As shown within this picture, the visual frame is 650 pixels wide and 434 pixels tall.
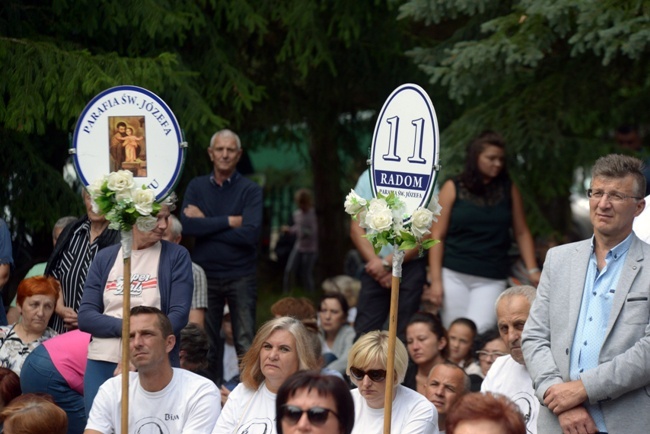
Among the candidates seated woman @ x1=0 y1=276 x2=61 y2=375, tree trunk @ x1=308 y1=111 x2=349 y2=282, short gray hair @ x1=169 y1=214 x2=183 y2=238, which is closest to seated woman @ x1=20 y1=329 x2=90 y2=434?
seated woman @ x1=0 y1=276 x2=61 y2=375

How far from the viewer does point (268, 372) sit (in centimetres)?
677

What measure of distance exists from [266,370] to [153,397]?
0.64m

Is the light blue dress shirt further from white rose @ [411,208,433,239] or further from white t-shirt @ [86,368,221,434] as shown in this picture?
white t-shirt @ [86,368,221,434]

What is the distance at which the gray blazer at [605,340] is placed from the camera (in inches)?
224

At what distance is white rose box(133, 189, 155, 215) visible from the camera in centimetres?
658

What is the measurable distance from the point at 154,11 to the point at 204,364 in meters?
2.96

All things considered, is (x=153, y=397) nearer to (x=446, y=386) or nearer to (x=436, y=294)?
(x=446, y=386)

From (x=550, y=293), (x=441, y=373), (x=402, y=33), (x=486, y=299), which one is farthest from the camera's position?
(x=402, y=33)

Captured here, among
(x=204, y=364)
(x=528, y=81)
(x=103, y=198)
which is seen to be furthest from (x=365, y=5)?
(x=103, y=198)

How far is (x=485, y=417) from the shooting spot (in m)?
4.48

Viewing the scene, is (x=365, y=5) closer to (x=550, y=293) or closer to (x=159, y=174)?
(x=159, y=174)

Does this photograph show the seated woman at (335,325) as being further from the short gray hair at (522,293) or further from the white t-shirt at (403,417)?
the white t-shirt at (403,417)

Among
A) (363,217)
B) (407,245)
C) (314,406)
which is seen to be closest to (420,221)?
(407,245)

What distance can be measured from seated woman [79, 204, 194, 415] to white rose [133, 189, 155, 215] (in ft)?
2.91
